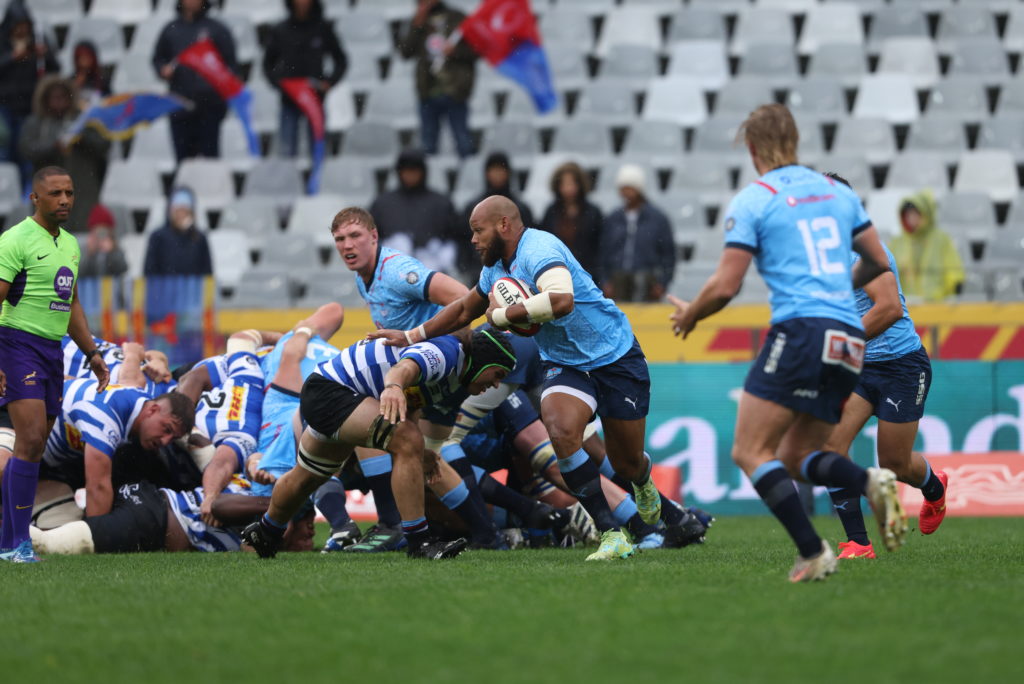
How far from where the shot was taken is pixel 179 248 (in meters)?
14.1

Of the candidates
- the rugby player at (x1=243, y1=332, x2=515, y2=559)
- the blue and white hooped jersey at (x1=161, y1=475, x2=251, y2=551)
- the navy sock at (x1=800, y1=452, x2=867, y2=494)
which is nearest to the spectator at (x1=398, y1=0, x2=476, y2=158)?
the blue and white hooped jersey at (x1=161, y1=475, x2=251, y2=551)

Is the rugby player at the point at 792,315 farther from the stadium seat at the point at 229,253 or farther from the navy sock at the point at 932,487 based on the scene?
the stadium seat at the point at 229,253

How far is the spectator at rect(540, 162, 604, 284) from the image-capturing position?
13492mm

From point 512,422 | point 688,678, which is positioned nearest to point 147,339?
point 512,422

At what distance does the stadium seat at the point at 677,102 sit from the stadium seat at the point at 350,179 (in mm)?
3618

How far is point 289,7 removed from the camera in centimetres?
1642

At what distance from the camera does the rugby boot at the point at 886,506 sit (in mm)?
5774

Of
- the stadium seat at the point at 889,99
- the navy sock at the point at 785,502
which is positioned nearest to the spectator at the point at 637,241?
the stadium seat at the point at 889,99

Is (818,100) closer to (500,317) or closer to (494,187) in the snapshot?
(494,187)

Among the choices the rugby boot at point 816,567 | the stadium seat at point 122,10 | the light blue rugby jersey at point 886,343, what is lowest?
the rugby boot at point 816,567

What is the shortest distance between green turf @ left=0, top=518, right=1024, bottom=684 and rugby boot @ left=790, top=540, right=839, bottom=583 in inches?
5.0

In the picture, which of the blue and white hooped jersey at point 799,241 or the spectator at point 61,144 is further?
the spectator at point 61,144

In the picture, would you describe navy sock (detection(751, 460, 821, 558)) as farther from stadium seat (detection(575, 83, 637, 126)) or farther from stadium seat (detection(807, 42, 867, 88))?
stadium seat (detection(807, 42, 867, 88))

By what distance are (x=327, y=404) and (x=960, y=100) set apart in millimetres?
11853
